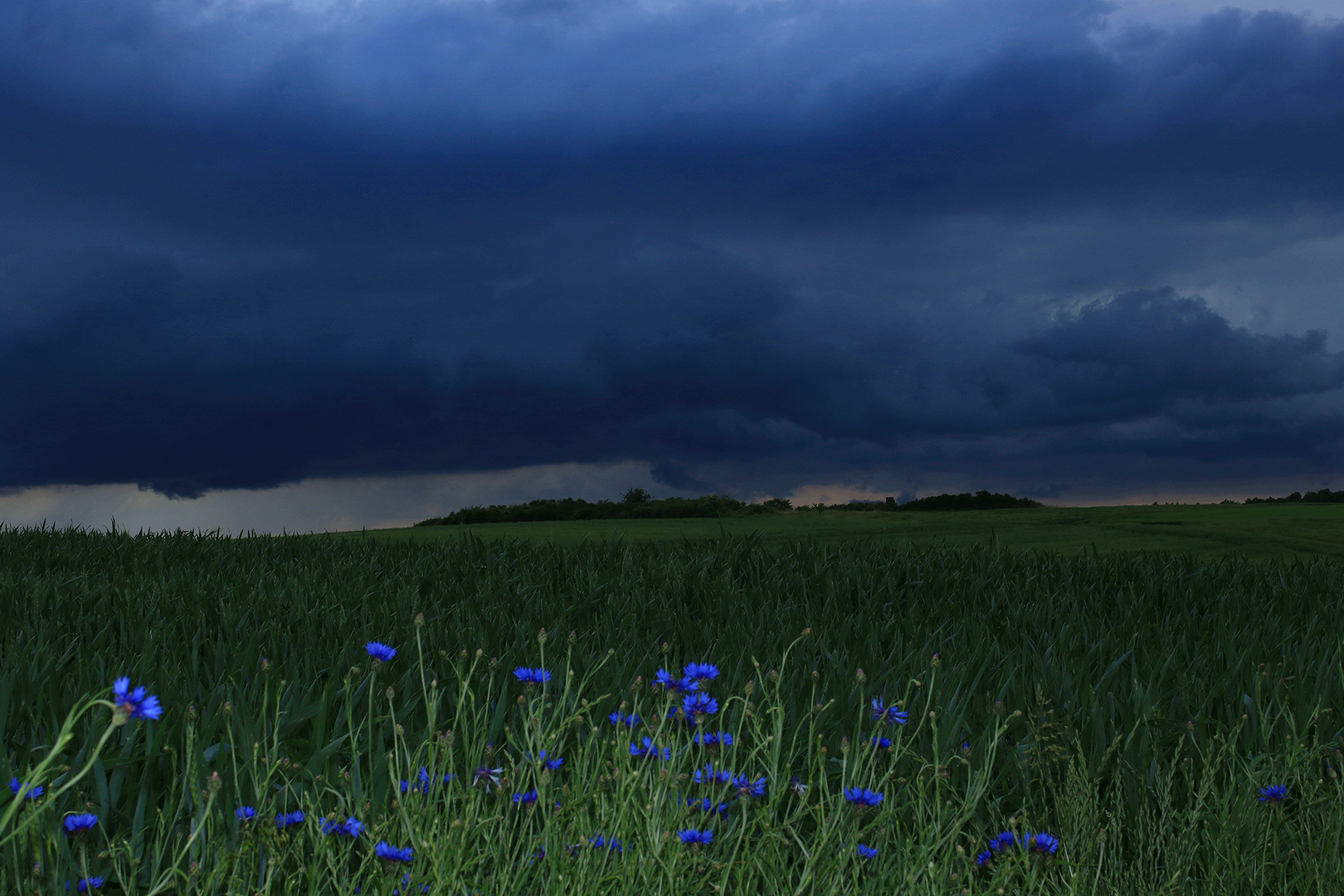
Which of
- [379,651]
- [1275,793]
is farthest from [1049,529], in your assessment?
[379,651]

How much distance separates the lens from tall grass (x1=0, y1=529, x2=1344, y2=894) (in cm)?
282

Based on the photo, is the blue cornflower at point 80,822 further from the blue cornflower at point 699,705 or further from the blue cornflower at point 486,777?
the blue cornflower at point 699,705

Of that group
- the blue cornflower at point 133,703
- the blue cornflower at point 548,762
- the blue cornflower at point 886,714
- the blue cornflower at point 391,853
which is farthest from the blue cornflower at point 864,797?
the blue cornflower at point 133,703

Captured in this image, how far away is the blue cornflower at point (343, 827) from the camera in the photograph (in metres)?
2.71

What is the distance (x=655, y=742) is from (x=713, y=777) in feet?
0.81

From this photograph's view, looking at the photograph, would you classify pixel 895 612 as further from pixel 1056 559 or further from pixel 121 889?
pixel 121 889

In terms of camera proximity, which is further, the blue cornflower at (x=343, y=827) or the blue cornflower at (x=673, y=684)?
the blue cornflower at (x=673, y=684)

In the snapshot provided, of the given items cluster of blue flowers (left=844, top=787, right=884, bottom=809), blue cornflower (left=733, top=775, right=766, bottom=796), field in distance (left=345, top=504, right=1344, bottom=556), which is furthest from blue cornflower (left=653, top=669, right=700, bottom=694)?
field in distance (left=345, top=504, right=1344, bottom=556)

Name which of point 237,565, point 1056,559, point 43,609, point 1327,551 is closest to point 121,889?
point 43,609

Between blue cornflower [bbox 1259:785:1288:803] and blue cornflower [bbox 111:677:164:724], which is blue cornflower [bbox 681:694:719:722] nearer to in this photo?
blue cornflower [bbox 111:677:164:724]

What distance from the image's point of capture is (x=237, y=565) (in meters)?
8.53

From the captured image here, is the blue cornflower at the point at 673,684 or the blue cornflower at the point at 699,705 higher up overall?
the blue cornflower at the point at 673,684

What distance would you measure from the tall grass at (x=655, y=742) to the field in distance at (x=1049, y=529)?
431 centimetres

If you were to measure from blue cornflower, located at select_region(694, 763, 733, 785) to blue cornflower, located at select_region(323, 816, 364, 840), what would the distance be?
1045 millimetres
